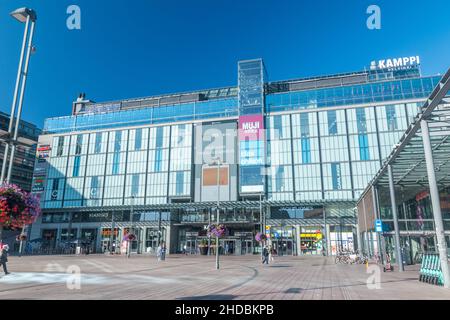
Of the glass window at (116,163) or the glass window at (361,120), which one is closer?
the glass window at (361,120)

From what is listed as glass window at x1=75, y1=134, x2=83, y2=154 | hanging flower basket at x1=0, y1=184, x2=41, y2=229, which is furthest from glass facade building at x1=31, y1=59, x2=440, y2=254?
hanging flower basket at x1=0, y1=184, x2=41, y2=229

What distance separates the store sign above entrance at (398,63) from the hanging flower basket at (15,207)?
2810 inches

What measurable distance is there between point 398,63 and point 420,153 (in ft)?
188

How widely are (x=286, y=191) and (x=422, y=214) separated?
3065 cm

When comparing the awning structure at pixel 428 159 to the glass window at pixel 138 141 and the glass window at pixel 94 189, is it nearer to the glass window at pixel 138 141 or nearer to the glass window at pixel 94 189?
the glass window at pixel 138 141

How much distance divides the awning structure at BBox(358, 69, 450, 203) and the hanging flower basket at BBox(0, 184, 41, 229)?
15701mm

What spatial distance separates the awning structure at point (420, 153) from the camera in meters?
13.8

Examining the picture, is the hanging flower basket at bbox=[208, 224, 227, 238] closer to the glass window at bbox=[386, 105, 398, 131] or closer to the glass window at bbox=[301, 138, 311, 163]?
the glass window at bbox=[301, 138, 311, 163]

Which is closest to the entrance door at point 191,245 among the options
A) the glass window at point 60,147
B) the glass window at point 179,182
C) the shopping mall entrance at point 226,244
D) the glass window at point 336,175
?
the shopping mall entrance at point 226,244

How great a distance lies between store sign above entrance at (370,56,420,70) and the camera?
6694cm

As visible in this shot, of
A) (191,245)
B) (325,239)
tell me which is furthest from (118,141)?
(325,239)

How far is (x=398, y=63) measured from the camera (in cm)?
6756

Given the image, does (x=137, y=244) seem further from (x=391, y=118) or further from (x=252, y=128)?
(x=391, y=118)
